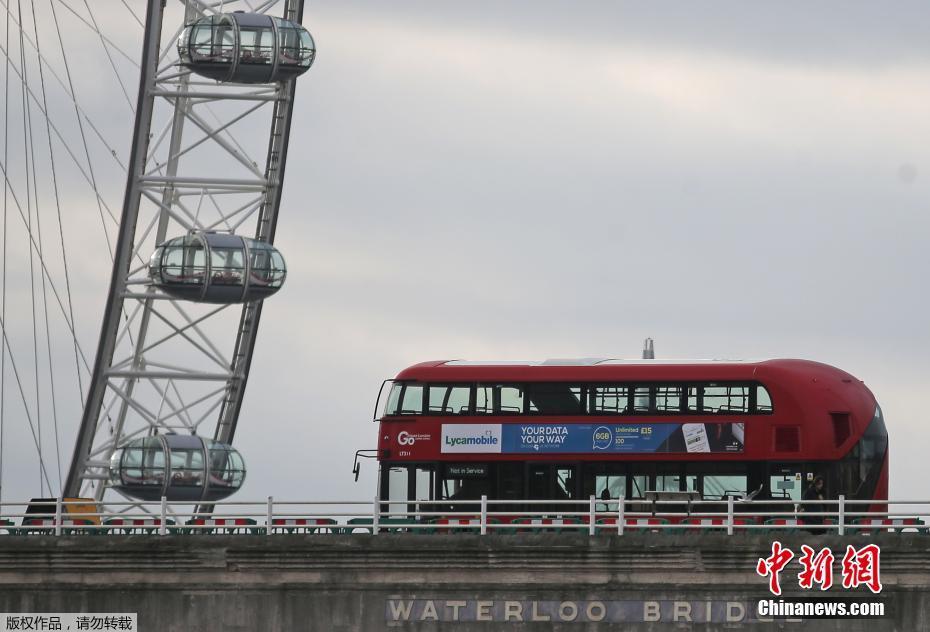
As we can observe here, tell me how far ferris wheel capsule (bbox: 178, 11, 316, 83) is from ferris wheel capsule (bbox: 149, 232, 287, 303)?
226 inches

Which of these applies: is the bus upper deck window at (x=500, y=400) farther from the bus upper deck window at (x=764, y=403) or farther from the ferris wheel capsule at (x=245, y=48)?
the ferris wheel capsule at (x=245, y=48)

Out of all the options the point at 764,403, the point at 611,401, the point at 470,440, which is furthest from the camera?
the point at 470,440

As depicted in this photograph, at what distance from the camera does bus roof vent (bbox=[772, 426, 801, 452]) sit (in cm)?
5066

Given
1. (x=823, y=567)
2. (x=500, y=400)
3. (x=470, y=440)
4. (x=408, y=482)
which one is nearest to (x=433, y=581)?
(x=823, y=567)

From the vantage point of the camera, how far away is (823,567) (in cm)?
4384

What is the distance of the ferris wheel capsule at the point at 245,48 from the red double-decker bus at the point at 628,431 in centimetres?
2644

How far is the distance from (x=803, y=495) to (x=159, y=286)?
108ft

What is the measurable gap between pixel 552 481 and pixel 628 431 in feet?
7.36

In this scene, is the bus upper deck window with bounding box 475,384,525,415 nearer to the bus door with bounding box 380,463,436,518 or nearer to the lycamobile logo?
the lycamobile logo

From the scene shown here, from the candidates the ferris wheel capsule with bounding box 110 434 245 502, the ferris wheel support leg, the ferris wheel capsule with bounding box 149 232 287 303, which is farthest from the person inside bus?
the ferris wheel support leg

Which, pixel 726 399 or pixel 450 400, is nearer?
pixel 726 399

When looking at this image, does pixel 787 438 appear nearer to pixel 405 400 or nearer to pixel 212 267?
pixel 405 400

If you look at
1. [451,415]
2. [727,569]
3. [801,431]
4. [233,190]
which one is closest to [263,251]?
[233,190]

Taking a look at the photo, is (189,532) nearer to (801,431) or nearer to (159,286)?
(801,431)
